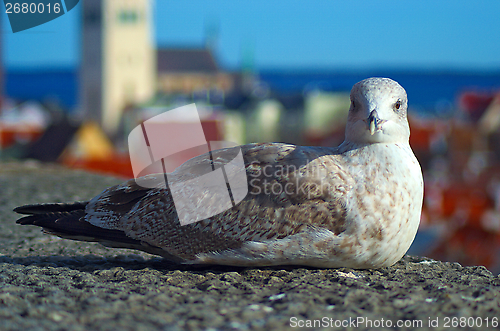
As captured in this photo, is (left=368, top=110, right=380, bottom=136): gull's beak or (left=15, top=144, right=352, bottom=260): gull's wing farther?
(left=368, top=110, right=380, bottom=136): gull's beak

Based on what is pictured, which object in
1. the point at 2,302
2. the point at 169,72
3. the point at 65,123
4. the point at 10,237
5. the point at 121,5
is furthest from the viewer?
the point at 169,72

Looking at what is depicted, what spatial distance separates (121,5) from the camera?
96250 mm

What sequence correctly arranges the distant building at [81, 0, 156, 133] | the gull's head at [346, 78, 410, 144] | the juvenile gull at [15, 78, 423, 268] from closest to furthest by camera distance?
the juvenile gull at [15, 78, 423, 268], the gull's head at [346, 78, 410, 144], the distant building at [81, 0, 156, 133]

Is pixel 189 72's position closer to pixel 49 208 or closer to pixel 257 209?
pixel 49 208

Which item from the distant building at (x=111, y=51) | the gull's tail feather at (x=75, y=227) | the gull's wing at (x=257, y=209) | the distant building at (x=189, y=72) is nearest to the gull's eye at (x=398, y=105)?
the gull's wing at (x=257, y=209)

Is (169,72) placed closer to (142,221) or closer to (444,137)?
(444,137)

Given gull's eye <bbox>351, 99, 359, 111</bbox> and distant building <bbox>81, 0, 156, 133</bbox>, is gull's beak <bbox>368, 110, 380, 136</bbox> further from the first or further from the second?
distant building <bbox>81, 0, 156, 133</bbox>

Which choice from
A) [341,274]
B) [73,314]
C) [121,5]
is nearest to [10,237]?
[73,314]

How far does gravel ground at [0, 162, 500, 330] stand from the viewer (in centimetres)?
339

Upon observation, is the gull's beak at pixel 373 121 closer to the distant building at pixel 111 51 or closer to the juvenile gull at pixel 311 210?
the juvenile gull at pixel 311 210

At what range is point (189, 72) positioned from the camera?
113500mm

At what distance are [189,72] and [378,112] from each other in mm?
111869

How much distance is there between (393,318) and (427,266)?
2.08 metres

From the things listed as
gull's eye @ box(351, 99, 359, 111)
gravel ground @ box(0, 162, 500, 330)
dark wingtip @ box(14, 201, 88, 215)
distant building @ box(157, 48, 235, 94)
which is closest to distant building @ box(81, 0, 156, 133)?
distant building @ box(157, 48, 235, 94)
